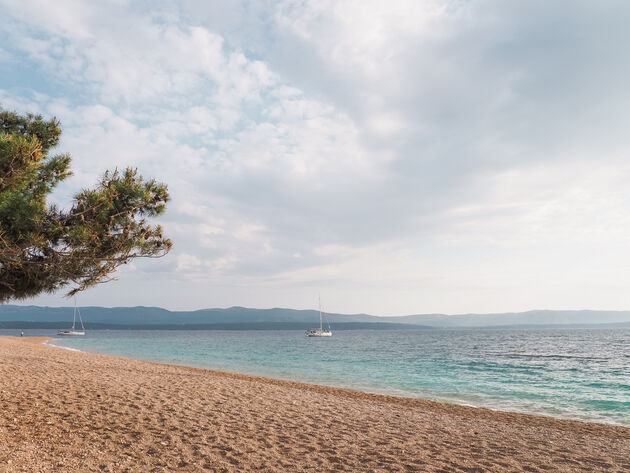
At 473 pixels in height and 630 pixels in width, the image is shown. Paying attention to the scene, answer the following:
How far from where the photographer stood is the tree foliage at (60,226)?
741 cm

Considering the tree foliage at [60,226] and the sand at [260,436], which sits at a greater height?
the tree foliage at [60,226]

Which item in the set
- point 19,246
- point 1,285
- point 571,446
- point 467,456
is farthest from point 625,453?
point 1,285

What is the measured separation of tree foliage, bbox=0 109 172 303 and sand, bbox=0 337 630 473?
3.22m

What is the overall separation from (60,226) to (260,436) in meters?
6.04

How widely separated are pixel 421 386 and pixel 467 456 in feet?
55.6

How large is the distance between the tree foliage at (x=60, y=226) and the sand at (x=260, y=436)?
3.22 m

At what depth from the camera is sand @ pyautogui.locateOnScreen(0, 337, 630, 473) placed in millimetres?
7191

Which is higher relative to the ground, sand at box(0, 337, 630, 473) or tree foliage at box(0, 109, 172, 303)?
tree foliage at box(0, 109, 172, 303)

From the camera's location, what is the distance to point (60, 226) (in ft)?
24.9

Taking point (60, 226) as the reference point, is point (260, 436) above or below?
below

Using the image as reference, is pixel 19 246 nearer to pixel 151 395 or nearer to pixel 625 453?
pixel 151 395

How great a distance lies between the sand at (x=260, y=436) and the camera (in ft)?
23.6

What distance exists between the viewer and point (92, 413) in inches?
401

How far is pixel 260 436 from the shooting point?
8984 mm
